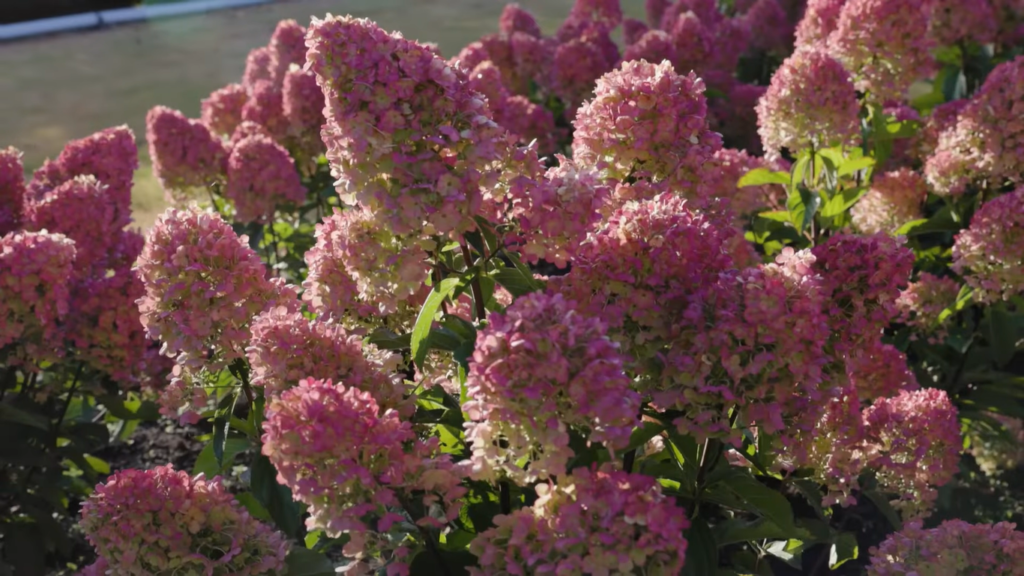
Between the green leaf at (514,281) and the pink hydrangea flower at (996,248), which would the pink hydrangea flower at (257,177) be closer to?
the green leaf at (514,281)

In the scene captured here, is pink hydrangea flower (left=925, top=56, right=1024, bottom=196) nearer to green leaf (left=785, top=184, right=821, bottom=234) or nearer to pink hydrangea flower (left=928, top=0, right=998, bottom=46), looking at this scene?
green leaf (left=785, top=184, right=821, bottom=234)

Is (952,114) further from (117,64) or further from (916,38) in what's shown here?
(117,64)

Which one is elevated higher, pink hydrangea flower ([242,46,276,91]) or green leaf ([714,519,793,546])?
pink hydrangea flower ([242,46,276,91])

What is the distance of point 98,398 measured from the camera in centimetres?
303

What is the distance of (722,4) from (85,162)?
580 cm

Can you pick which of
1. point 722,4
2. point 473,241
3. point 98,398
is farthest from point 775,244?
point 722,4

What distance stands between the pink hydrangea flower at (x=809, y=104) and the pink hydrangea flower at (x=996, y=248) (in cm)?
46

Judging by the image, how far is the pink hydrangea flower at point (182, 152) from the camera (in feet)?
12.1

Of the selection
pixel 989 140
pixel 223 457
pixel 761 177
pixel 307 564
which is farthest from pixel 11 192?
pixel 989 140

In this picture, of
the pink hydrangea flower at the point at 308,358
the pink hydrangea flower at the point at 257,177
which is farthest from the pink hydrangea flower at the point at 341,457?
the pink hydrangea flower at the point at 257,177

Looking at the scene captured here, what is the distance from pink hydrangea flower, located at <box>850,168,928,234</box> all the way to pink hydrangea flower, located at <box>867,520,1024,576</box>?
1784 millimetres

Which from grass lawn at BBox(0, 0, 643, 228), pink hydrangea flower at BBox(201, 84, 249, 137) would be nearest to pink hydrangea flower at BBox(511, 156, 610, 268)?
pink hydrangea flower at BBox(201, 84, 249, 137)

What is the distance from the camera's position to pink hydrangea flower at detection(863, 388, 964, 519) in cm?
236

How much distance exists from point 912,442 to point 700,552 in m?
0.90
